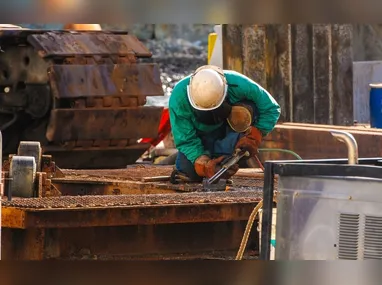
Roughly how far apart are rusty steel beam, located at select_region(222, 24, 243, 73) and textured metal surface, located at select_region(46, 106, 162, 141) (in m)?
2.21

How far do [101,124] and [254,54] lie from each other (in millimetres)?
2910

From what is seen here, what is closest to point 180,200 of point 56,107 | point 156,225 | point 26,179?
point 156,225

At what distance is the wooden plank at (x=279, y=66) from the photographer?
47.8 ft

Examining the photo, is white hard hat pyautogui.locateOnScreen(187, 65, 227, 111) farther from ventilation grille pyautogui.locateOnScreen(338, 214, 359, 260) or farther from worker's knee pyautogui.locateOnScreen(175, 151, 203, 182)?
ventilation grille pyautogui.locateOnScreen(338, 214, 359, 260)

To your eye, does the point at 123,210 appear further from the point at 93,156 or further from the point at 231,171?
the point at 93,156

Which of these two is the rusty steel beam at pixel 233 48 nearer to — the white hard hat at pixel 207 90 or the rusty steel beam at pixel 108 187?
the white hard hat at pixel 207 90

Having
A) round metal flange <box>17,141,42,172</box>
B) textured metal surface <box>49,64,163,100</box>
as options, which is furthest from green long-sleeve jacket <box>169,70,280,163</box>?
textured metal surface <box>49,64,163,100</box>

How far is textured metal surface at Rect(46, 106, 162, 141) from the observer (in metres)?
12.0

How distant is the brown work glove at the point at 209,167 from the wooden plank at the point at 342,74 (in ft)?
19.0

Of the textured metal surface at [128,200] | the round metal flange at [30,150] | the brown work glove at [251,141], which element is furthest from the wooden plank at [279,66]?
the textured metal surface at [128,200]

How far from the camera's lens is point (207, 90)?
30.6 ft

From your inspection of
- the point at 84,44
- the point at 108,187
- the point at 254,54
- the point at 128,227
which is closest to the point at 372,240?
the point at 128,227

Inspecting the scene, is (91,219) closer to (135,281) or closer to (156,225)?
(156,225)

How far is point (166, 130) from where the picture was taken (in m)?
15.0
